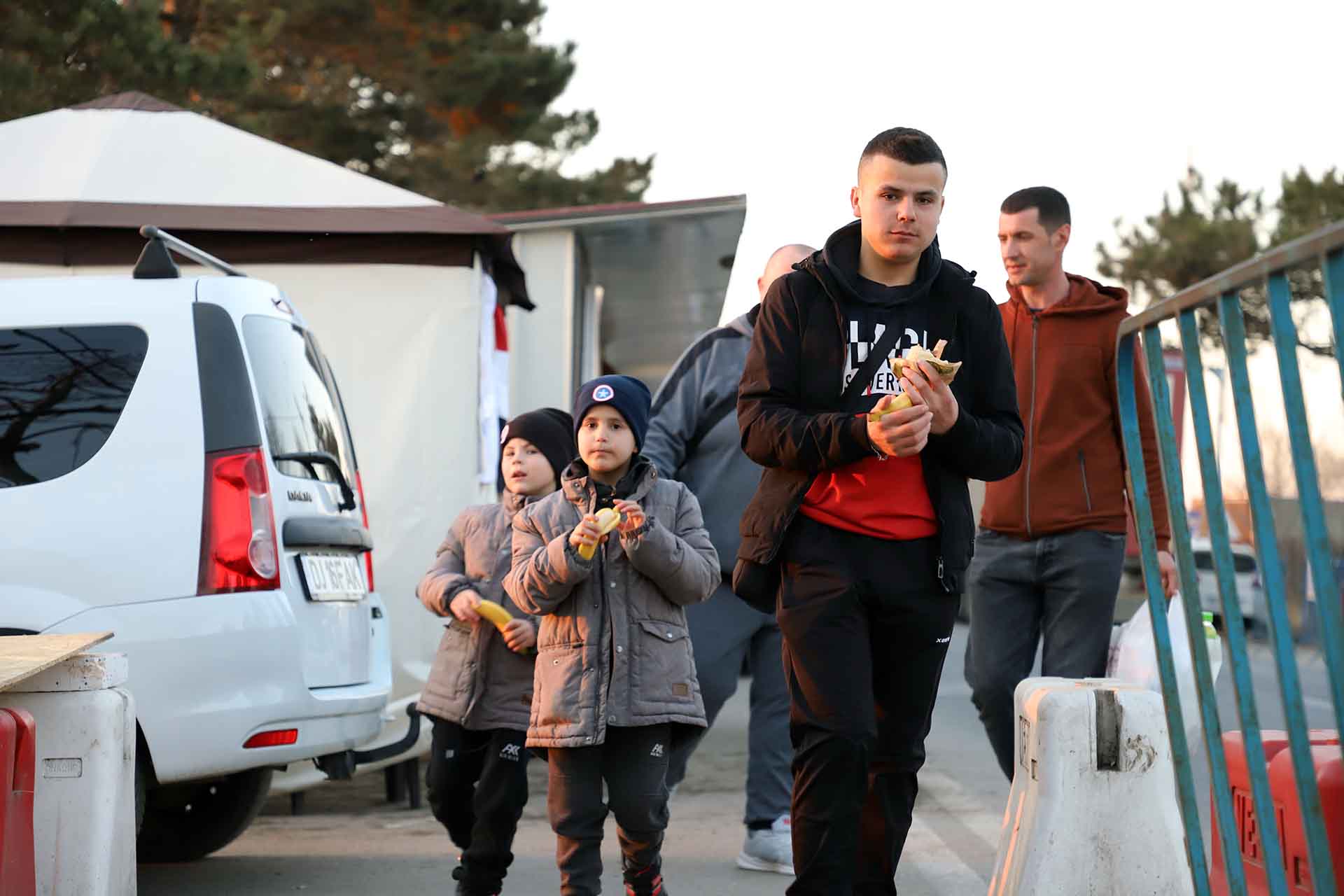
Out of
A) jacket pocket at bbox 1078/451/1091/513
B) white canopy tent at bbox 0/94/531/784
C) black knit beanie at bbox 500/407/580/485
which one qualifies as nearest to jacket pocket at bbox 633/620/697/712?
black knit beanie at bbox 500/407/580/485

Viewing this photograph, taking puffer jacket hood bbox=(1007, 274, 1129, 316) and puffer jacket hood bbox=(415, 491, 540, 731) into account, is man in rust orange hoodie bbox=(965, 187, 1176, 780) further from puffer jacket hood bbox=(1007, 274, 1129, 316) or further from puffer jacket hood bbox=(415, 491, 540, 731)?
puffer jacket hood bbox=(415, 491, 540, 731)

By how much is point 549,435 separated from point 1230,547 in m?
2.92

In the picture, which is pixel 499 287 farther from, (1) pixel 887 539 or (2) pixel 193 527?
(1) pixel 887 539

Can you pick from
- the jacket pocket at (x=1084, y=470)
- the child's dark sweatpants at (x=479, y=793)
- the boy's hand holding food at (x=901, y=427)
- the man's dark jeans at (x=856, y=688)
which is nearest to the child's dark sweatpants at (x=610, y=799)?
the child's dark sweatpants at (x=479, y=793)

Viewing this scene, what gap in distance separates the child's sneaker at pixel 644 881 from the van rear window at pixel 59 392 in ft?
6.98

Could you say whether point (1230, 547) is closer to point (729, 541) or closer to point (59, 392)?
point (729, 541)

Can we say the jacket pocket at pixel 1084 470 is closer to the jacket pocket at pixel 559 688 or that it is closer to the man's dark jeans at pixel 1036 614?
the man's dark jeans at pixel 1036 614

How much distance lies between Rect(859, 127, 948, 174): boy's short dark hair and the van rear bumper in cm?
249

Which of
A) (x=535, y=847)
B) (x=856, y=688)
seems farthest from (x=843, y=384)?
(x=535, y=847)

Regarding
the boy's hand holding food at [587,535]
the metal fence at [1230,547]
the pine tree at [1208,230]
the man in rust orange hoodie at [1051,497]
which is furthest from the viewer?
the pine tree at [1208,230]

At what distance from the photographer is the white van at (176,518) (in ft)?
17.1

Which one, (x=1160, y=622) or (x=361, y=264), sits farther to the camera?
(x=361, y=264)

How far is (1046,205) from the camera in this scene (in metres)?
5.83

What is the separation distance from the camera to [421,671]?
8359 millimetres
